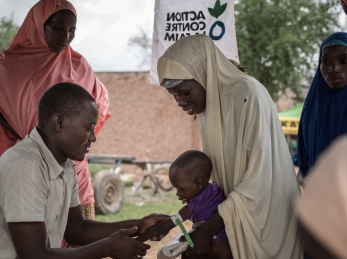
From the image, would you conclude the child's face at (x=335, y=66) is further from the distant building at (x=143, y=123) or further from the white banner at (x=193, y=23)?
the distant building at (x=143, y=123)

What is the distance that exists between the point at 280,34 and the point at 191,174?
1194 centimetres

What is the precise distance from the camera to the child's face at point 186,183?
3066mm

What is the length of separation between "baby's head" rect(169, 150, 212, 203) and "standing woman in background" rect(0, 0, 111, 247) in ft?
5.22

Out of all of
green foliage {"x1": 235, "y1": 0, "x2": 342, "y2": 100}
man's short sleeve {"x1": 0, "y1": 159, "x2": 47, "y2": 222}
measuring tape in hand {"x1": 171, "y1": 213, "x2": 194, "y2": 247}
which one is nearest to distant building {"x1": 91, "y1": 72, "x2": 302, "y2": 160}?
green foliage {"x1": 235, "y1": 0, "x2": 342, "y2": 100}

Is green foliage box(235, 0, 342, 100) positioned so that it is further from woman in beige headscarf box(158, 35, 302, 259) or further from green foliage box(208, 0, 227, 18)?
woman in beige headscarf box(158, 35, 302, 259)

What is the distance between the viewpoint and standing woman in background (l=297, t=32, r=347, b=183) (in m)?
3.48

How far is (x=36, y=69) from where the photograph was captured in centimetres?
454

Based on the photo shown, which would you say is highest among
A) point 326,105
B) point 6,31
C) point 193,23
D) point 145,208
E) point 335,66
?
point 6,31

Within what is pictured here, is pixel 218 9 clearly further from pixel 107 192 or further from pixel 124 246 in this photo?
pixel 107 192

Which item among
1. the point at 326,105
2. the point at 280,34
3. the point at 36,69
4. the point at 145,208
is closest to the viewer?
the point at 326,105

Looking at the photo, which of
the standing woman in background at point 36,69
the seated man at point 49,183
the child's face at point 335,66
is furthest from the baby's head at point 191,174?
the standing woman in background at point 36,69

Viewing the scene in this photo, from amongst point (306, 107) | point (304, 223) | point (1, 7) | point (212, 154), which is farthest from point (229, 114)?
point (1, 7)

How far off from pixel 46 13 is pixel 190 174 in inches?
86.3

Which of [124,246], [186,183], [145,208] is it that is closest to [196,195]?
[186,183]
